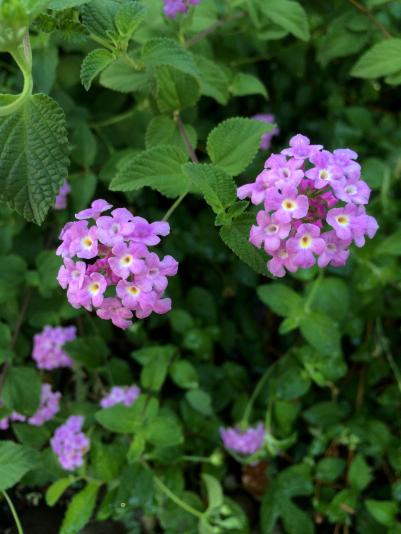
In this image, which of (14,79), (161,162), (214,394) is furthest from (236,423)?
(14,79)

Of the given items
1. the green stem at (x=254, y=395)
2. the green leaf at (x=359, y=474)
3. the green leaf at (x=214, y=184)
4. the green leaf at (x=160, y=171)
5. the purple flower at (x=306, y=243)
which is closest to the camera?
the purple flower at (x=306, y=243)

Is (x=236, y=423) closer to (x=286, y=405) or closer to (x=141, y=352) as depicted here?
(x=286, y=405)

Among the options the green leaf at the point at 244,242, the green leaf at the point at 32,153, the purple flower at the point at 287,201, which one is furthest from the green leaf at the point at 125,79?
the purple flower at the point at 287,201

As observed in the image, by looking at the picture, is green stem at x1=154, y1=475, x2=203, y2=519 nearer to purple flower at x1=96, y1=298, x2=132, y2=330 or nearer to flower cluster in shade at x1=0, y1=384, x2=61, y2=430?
flower cluster in shade at x1=0, y1=384, x2=61, y2=430

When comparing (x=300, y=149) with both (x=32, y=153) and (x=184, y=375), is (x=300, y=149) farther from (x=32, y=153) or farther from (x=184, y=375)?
(x=184, y=375)

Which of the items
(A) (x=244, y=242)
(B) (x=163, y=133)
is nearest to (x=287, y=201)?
(A) (x=244, y=242)

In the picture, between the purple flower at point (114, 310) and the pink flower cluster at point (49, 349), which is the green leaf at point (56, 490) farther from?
the purple flower at point (114, 310)
